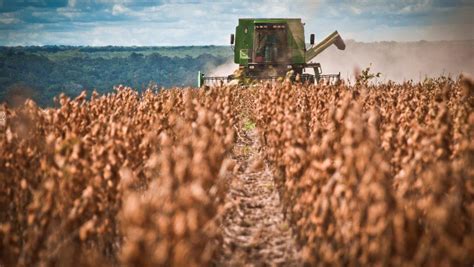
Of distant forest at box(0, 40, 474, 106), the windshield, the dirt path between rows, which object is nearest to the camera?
the dirt path between rows

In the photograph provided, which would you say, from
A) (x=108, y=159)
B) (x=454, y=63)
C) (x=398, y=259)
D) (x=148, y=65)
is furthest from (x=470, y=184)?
(x=148, y=65)

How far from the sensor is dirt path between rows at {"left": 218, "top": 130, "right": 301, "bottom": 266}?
4065mm

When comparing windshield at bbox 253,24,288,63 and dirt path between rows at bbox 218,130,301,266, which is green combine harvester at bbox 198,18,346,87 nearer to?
windshield at bbox 253,24,288,63

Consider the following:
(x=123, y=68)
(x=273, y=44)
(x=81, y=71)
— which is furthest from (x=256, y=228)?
(x=123, y=68)

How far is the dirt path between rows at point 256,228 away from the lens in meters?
4.07

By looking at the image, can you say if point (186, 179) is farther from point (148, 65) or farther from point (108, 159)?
point (148, 65)

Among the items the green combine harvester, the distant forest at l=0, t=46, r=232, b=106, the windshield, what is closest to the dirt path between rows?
the green combine harvester

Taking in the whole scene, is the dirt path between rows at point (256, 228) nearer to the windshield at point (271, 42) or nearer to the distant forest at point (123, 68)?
the windshield at point (271, 42)

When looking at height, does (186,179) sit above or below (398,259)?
above

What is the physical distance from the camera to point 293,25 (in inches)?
777

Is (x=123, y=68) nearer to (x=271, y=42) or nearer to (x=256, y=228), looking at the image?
(x=271, y=42)

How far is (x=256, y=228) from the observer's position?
16.0ft

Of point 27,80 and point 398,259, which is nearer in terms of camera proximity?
point 398,259

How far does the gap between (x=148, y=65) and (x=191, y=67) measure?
8.00 meters
